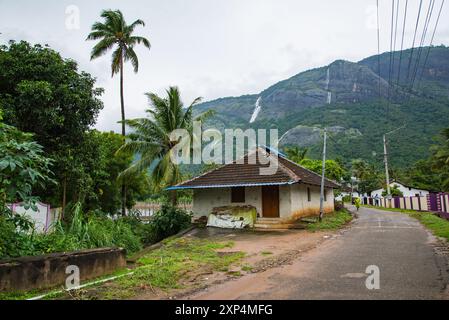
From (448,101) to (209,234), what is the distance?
84.7m

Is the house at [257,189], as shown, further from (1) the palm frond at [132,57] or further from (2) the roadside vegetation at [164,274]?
(1) the palm frond at [132,57]

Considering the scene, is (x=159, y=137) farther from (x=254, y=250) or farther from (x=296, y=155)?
(x=296, y=155)

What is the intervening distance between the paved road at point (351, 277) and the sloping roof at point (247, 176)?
262 inches

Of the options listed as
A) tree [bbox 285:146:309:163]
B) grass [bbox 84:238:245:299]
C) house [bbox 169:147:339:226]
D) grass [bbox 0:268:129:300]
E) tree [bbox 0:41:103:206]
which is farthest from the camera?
tree [bbox 285:146:309:163]

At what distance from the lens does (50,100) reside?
13102 mm

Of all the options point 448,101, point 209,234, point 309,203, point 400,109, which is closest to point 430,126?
point 400,109

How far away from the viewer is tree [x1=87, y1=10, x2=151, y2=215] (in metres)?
20.9

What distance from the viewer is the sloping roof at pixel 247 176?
668 inches

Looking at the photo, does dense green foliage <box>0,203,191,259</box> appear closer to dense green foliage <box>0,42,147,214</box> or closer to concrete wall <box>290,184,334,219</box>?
dense green foliage <box>0,42,147,214</box>

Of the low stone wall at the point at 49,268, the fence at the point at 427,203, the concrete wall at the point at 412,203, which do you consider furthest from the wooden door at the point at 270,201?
the concrete wall at the point at 412,203

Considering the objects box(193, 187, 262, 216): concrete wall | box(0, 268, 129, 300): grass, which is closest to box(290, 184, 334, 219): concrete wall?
box(193, 187, 262, 216): concrete wall

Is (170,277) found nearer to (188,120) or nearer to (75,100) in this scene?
(75,100)

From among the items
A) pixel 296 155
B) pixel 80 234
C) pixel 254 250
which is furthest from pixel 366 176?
pixel 80 234

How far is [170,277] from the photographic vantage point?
7023 mm
